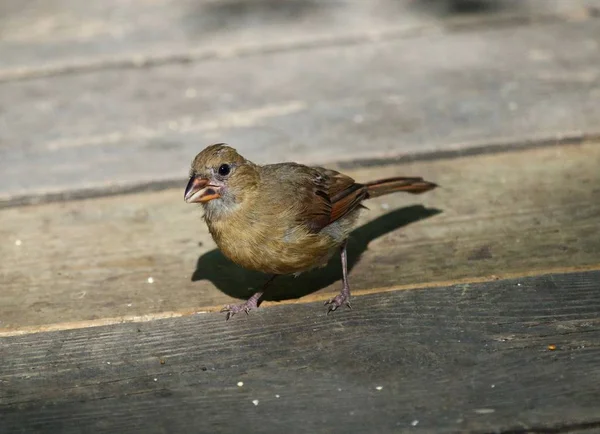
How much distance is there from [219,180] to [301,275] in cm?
53

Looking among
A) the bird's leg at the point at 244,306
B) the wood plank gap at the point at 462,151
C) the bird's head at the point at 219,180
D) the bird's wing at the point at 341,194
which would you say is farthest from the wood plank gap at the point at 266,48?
the bird's leg at the point at 244,306

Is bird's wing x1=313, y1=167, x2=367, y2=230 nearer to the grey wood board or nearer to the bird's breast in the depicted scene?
the bird's breast

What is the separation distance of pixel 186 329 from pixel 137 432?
25.7 inches

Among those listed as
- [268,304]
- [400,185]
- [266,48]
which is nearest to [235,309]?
[268,304]

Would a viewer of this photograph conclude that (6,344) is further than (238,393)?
Yes

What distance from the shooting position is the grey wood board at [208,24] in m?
5.88

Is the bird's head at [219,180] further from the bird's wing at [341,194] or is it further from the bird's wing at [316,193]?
the bird's wing at [341,194]

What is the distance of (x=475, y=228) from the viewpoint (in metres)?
3.87

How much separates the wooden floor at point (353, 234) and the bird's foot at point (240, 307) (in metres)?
0.04

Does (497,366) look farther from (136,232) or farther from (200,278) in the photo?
(136,232)

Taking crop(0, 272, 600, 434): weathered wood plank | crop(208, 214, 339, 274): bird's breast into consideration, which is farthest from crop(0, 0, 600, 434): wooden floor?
crop(208, 214, 339, 274): bird's breast

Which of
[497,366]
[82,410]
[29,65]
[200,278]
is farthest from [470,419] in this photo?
[29,65]

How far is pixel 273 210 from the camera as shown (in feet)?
12.1

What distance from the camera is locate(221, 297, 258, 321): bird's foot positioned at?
323cm
